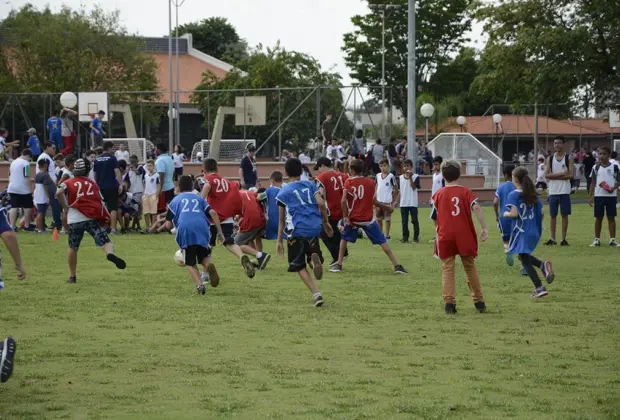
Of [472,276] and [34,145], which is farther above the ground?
[34,145]

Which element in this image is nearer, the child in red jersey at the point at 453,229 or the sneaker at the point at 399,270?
the child in red jersey at the point at 453,229

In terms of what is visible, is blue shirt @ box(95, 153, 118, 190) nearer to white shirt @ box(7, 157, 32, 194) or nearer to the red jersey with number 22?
white shirt @ box(7, 157, 32, 194)

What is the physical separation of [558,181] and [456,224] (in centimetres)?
1014

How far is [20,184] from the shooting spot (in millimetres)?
25062

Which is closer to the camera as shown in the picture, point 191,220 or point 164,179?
point 191,220

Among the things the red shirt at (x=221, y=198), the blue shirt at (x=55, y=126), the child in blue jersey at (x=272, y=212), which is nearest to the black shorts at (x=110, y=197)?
the child in blue jersey at (x=272, y=212)

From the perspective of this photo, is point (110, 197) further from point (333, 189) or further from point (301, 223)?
point (301, 223)

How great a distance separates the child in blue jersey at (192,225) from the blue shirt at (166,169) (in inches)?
453

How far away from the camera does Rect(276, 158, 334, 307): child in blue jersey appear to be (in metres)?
13.0

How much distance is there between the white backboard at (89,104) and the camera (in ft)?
125

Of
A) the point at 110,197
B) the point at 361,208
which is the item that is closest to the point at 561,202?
the point at 361,208

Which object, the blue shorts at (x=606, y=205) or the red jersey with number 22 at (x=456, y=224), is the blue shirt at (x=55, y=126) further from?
the red jersey with number 22 at (x=456, y=224)

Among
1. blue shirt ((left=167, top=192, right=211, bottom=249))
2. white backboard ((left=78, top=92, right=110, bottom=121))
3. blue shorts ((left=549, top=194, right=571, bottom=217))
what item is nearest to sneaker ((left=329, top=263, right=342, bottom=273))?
blue shirt ((left=167, top=192, right=211, bottom=249))

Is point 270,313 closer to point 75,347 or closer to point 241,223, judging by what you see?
point 75,347
